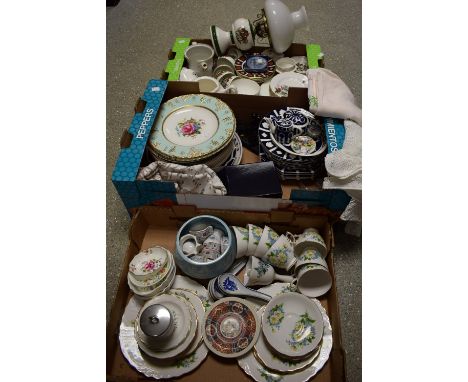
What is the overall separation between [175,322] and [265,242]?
27 cm

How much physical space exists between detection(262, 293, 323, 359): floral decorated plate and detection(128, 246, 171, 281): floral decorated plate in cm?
26

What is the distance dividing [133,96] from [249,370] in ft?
3.65

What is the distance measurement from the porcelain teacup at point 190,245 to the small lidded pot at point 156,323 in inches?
6.4

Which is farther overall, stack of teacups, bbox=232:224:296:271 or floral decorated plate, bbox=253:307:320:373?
stack of teacups, bbox=232:224:296:271

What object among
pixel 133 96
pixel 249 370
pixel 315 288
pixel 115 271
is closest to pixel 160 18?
pixel 133 96

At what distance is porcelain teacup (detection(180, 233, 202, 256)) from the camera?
833 millimetres

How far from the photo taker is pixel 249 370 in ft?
2.43

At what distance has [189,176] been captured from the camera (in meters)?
0.88

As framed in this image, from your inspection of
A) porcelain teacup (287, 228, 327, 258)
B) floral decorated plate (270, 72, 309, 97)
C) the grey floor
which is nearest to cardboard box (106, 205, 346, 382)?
porcelain teacup (287, 228, 327, 258)

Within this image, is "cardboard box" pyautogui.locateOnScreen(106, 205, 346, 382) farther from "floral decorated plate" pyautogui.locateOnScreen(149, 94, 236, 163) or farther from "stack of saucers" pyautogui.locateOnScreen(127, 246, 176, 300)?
"floral decorated plate" pyautogui.locateOnScreen(149, 94, 236, 163)

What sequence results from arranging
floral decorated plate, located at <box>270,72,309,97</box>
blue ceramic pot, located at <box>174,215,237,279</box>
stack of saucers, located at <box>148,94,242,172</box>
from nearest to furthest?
blue ceramic pot, located at <box>174,215,237,279</box> → stack of saucers, located at <box>148,94,242,172</box> → floral decorated plate, located at <box>270,72,309,97</box>

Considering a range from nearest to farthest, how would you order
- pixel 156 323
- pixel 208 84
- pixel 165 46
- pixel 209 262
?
pixel 156 323 < pixel 209 262 < pixel 208 84 < pixel 165 46

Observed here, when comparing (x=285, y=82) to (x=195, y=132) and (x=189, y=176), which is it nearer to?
(x=195, y=132)

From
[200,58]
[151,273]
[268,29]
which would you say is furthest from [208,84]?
[151,273]
